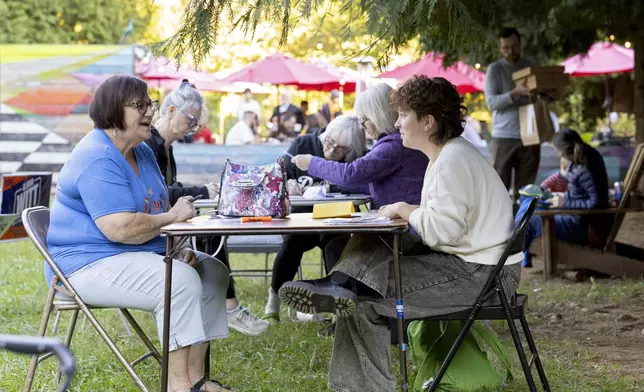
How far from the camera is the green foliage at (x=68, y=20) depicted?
26.3 m

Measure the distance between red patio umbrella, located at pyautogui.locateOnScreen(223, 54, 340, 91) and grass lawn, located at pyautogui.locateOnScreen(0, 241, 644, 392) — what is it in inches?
485

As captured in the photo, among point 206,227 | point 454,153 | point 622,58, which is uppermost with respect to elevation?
point 454,153

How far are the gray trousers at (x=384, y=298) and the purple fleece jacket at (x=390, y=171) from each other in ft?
3.28

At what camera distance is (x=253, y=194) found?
4.11 meters

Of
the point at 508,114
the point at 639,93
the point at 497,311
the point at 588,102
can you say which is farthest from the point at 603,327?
the point at 588,102

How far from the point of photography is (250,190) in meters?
4.11

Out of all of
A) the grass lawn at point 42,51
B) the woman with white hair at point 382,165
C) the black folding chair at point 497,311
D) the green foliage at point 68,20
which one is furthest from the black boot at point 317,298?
the green foliage at point 68,20

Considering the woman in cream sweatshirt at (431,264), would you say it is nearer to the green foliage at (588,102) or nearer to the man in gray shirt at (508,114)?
the man in gray shirt at (508,114)

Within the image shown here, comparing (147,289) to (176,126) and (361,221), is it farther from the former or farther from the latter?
(176,126)

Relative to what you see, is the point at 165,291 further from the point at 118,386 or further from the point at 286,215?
the point at 118,386

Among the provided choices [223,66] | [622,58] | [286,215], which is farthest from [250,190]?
[223,66]

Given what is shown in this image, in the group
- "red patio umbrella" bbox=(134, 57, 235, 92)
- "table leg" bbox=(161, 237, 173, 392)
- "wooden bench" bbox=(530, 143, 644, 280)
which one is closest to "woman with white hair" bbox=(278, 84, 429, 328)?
"table leg" bbox=(161, 237, 173, 392)

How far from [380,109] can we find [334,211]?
4.02ft

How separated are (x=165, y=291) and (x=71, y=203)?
62 centimetres
